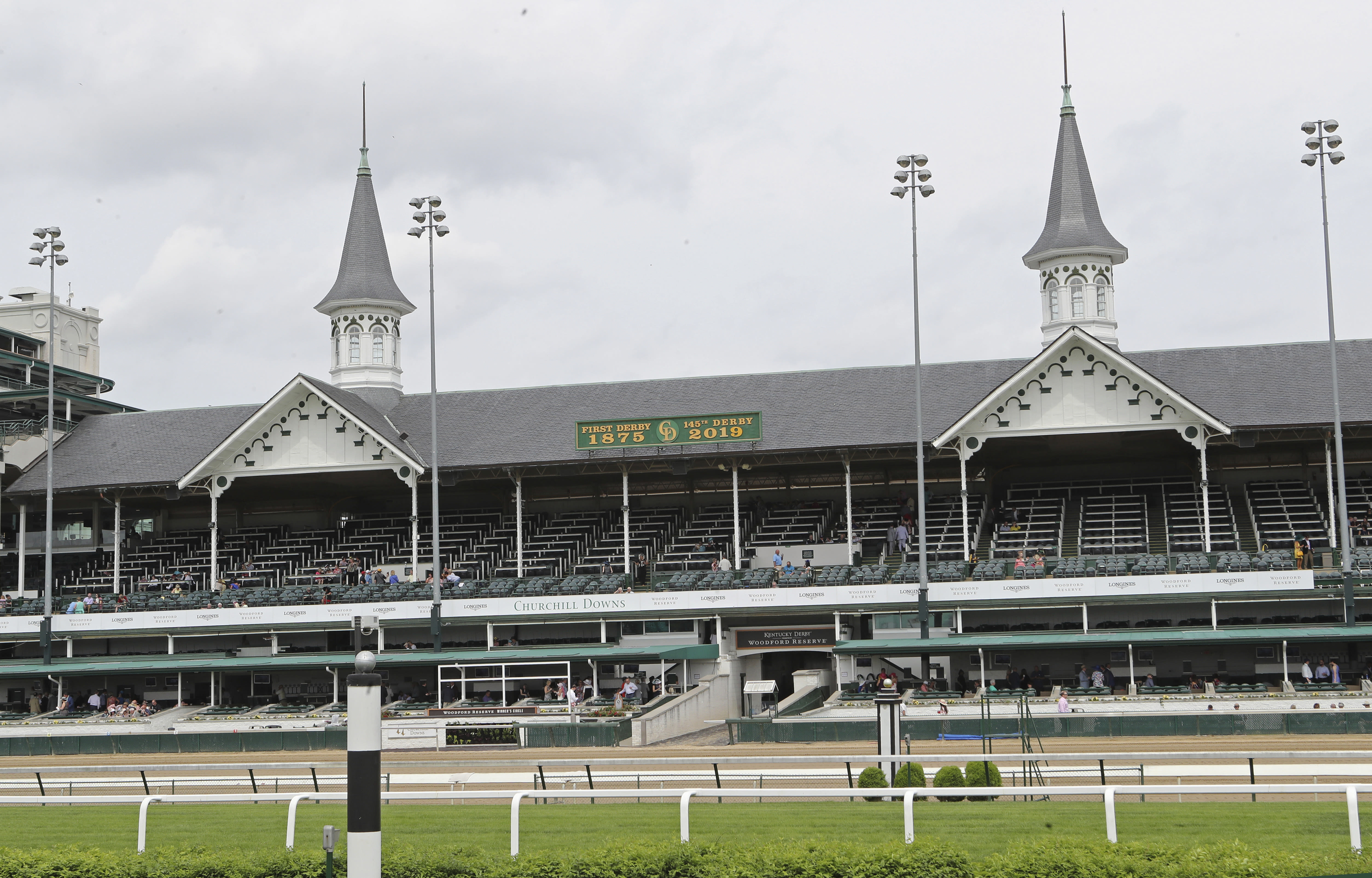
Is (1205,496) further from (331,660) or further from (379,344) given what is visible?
(379,344)

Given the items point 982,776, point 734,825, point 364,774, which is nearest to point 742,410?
point 982,776

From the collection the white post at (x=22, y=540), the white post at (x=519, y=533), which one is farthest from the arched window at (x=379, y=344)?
the white post at (x=22, y=540)

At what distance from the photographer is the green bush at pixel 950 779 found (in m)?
18.8

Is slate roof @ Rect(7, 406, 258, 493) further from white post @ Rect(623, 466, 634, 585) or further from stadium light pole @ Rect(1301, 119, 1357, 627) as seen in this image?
stadium light pole @ Rect(1301, 119, 1357, 627)

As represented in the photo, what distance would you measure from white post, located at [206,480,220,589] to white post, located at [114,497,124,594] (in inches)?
111

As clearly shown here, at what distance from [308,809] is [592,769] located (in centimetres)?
413

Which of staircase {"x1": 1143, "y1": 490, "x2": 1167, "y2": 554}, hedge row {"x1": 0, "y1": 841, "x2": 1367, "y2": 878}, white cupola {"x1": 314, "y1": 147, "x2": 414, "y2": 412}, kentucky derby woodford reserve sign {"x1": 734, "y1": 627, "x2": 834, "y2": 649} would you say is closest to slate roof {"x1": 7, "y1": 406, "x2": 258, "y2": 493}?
white cupola {"x1": 314, "y1": 147, "x2": 414, "y2": 412}

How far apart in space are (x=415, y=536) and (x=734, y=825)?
101 feet

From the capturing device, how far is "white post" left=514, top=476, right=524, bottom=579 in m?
46.5

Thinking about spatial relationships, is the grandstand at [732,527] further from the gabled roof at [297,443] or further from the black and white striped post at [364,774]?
the black and white striped post at [364,774]

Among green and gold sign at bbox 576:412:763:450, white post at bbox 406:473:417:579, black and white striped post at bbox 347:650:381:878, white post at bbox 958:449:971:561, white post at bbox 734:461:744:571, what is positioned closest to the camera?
black and white striped post at bbox 347:650:381:878

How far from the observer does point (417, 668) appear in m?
43.3

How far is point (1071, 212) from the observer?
53.4m

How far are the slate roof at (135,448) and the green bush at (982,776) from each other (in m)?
33.1
